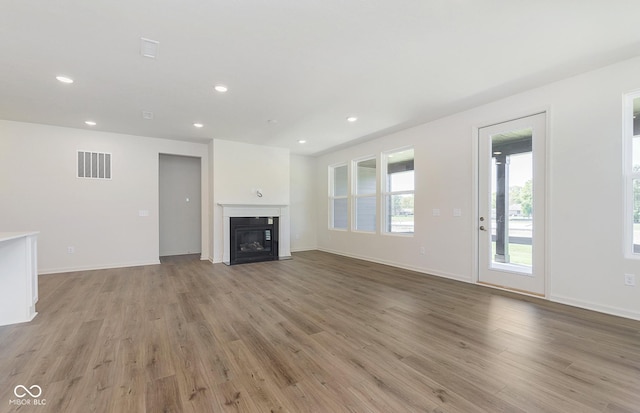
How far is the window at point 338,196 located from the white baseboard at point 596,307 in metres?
4.29

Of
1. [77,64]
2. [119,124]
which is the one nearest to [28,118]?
[119,124]

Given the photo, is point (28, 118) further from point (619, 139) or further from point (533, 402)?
point (619, 139)

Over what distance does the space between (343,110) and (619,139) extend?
10.4 ft

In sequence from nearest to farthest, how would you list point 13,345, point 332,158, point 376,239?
point 13,345 → point 376,239 → point 332,158

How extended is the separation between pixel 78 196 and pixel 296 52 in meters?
5.13

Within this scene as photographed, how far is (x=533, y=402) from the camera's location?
5.14ft

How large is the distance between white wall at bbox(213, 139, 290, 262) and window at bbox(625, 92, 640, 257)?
546 centimetres

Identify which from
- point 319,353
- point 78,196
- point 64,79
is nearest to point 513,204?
point 319,353

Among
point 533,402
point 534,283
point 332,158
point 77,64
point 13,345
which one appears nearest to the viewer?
point 533,402

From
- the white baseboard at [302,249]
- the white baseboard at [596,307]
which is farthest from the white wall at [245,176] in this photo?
the white baseboard at [596,307]

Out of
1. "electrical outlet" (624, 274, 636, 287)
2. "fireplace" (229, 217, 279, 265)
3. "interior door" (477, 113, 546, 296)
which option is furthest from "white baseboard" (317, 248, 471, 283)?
"fireplace" (229, 217, 279, 265)

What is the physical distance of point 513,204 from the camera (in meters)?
3.72

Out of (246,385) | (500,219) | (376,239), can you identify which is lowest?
(246,385)

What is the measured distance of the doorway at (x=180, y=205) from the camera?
6.52m
